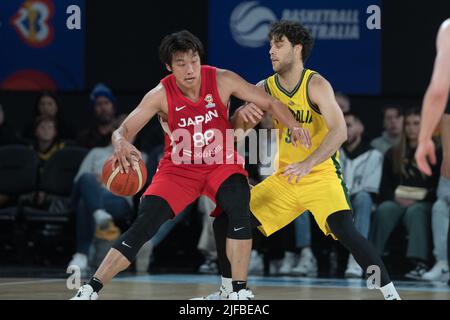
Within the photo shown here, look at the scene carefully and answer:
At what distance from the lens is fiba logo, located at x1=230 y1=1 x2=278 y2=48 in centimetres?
964

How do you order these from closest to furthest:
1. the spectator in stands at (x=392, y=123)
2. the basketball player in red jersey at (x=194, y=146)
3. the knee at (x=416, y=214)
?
the basketball player in red jersey at (x=194, y=146), the knee at (x=416, y=214), the spectator in stands at (x=392, y=123)

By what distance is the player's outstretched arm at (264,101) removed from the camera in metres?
5.61

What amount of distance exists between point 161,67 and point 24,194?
1.90m

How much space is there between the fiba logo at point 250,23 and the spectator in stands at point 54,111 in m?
1.80

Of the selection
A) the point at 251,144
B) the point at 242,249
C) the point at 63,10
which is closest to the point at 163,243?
the point at 251,144

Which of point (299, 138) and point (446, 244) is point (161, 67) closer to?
point (446, 244)

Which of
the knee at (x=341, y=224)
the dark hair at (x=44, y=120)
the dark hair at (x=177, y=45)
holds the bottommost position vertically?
the knee at (x=341, y=224)

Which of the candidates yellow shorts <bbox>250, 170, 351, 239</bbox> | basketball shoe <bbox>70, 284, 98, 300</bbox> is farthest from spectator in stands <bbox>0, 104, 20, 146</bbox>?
basketball shoe <bbox>70, 284, 98, 300</bbox>

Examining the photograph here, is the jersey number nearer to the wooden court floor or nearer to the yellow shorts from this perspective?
the yellow shorts

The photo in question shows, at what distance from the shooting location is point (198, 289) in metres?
7.08

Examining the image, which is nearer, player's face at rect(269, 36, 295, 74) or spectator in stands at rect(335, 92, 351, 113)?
player's face at rect(269, 36, 295, 74)

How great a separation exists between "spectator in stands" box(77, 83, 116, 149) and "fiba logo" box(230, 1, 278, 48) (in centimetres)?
137

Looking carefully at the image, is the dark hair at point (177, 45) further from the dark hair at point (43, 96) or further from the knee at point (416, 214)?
the dark hair at point (43, 96)

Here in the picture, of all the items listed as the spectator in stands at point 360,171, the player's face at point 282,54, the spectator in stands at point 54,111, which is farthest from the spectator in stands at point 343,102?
the player's face at point 282,54
